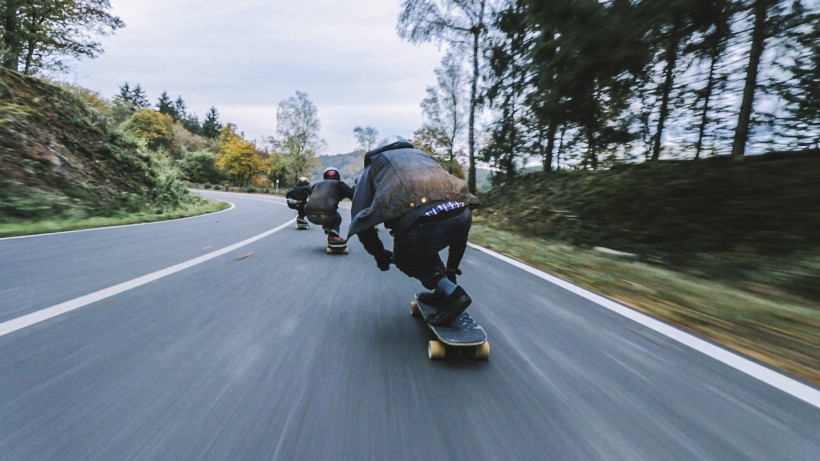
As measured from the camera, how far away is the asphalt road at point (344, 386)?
4.69ft

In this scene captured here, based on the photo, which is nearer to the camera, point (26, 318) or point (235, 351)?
point (235, 351)

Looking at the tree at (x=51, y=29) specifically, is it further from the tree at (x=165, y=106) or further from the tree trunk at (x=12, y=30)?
the tree at (x=165, y=106)

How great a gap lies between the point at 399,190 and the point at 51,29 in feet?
84.2

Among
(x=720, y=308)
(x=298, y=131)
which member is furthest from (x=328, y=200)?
(x=298, y=131)

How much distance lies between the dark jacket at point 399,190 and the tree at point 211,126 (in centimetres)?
11135

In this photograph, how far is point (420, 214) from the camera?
2.37 metres

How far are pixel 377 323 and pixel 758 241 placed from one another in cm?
611

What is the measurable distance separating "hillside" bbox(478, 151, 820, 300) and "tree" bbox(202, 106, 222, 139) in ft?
355

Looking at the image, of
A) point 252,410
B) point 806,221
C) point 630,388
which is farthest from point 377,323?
point 806,221

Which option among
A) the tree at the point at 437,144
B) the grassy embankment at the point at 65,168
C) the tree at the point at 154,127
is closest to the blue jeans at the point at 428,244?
the grassy embankment at the point at 65,168

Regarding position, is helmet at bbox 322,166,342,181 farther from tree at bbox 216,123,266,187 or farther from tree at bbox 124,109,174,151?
tree at bbox 124,109,174,151

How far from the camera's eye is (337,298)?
11.8 ft

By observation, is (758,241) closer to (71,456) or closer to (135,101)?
(71,456)

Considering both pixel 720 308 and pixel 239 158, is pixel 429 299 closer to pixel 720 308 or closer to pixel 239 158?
pixel 720 308
